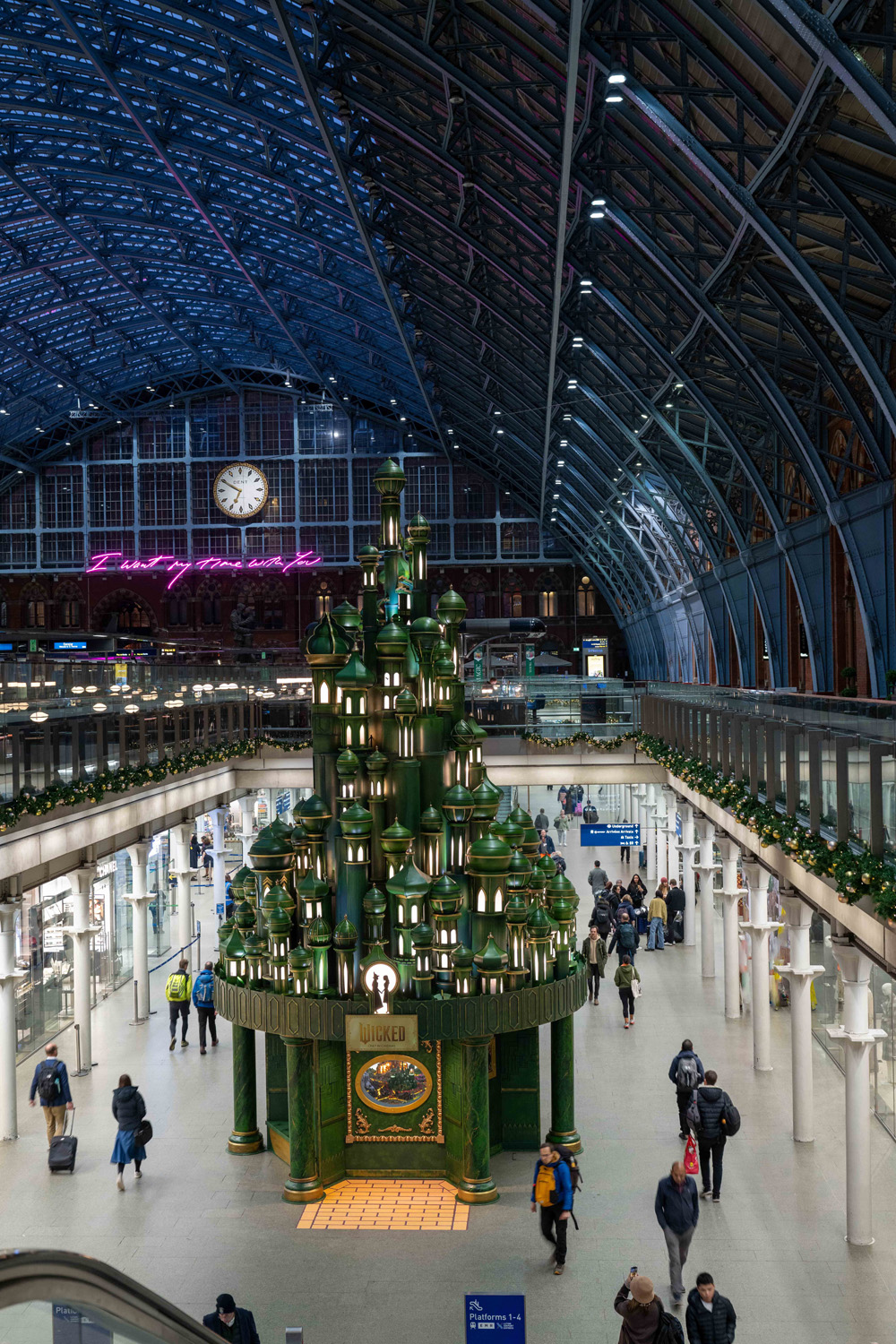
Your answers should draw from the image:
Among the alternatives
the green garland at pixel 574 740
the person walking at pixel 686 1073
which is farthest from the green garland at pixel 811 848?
the green garland at pixel 574 740

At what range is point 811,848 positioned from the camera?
496 inches

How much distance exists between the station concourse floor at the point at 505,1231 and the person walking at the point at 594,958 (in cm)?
346

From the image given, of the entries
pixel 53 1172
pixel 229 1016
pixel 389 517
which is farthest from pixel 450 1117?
pixel 389 517

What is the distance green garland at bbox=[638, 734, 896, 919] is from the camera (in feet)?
33.6

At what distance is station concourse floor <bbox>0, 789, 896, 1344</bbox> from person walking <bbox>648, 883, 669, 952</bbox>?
982 centimetres

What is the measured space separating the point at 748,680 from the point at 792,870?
21.2 meters

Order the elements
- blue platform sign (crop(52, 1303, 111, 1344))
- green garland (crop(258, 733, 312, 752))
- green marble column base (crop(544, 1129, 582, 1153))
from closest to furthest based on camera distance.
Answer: blue platform sign (crop(52, 1303, 111, 1344))
green marble column base (crop(544, 1129, 582, 1153))
green garland (crop(258, 733, 312, 752))

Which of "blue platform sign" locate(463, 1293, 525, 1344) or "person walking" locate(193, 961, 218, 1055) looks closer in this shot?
"blue platform sign" locate(463, 1293, 525, 1344)

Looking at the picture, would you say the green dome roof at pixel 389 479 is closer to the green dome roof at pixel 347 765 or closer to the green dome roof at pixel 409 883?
the green dome roof at pixel 347 765

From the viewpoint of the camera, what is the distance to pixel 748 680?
3575 cm

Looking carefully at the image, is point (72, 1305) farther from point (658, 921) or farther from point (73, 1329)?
point (658, 921)

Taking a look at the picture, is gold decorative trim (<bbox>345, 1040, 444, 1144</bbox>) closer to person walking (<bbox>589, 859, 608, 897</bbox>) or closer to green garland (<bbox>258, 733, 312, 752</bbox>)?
person walking (<bbox>589, 859, 608, 897</bbox>)

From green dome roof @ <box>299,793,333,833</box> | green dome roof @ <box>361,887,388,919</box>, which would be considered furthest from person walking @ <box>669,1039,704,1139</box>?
green dome roof @ <box>299,793,333,833</box>

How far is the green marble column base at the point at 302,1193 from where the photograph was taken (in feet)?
47.2
